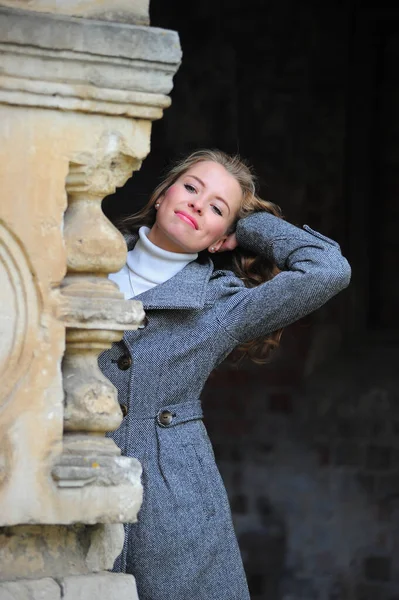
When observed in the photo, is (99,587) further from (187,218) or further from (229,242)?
(229,242)

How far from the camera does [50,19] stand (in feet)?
7.03

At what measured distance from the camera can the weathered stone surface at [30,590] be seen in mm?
2211

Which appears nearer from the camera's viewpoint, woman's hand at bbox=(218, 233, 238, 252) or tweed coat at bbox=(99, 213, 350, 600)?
tweed coat at bbox=(99, 213, 350, 600)

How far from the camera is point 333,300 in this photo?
5895 mm

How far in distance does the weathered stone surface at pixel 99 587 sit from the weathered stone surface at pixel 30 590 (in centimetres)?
2

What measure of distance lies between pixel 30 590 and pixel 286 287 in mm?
1000

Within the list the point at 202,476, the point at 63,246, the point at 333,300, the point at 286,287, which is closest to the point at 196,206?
the point at 286,287

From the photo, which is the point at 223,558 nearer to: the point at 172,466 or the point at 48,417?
the point at 172,466

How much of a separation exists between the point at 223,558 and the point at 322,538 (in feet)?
9.36

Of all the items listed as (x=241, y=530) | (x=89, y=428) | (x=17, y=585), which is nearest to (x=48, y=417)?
(x=89, y=428)

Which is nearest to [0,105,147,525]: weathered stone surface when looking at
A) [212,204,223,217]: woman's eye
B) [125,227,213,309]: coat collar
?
[125,227,213,309]: coat collar

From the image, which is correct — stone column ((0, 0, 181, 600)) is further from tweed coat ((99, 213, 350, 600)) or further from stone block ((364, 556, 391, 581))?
stone block ((364, 556, 391, 581))

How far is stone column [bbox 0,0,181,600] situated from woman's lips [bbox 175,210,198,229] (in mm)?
697

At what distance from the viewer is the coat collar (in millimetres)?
2869
